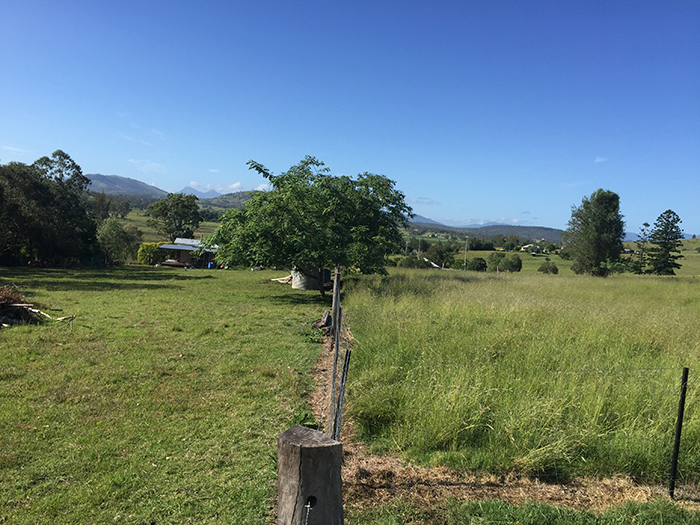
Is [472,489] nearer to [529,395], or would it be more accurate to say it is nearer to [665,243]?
[529,395]

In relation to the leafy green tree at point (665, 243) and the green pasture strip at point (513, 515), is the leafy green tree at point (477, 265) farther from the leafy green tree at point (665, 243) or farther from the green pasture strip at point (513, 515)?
the green pasture strip at point (513, 515)

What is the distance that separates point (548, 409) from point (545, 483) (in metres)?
0.99

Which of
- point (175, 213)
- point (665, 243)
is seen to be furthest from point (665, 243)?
point (175, 213)

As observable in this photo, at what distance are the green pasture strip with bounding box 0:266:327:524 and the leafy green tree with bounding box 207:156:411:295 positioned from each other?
496 centimetres

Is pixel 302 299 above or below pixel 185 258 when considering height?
below

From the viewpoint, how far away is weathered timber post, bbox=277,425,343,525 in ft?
7.16

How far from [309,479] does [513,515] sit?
2.00m

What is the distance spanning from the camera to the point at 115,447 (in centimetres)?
427

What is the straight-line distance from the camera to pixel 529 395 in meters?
4.86

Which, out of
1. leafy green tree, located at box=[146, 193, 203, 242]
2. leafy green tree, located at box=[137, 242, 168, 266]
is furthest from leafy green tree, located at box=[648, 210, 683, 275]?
leafy green tree, located at box=[146, 193, 203, 242]

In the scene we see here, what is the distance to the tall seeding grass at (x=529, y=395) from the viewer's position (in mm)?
4043

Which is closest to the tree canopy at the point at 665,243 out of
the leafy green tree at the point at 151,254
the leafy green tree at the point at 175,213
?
the leafy green tree at the point at 151,254

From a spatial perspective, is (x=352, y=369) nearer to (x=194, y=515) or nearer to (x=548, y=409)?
(x=548, y=409)

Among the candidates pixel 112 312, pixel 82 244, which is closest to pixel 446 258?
pixel 82 244
